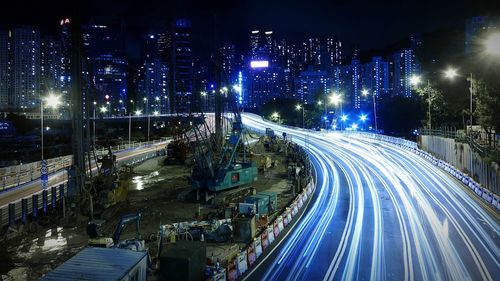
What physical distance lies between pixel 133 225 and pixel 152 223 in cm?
135

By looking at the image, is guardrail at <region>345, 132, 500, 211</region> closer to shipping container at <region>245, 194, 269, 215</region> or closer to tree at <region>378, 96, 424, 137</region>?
shipping container at <region>245, 194, 269, 215</region>

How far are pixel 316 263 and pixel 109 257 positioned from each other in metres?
10.3

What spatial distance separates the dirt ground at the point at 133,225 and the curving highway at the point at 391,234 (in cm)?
467

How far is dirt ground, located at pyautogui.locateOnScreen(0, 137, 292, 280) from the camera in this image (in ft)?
74.0

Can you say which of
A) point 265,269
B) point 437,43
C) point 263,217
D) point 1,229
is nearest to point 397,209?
point 263,217

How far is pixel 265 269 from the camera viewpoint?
1997 cm

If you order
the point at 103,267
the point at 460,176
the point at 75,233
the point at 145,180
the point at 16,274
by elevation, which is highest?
the point at 460,176

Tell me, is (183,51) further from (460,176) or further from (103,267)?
(103,267)

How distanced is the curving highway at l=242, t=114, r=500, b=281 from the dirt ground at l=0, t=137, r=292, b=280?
184 inches

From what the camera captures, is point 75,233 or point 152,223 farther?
point 152,223

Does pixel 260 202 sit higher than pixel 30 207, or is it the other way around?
pixel 260 202

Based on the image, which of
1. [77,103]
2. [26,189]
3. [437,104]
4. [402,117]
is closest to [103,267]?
[77,103]

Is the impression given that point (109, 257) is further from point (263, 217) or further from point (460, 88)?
point (460, 88)

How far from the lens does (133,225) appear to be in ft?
97.8
